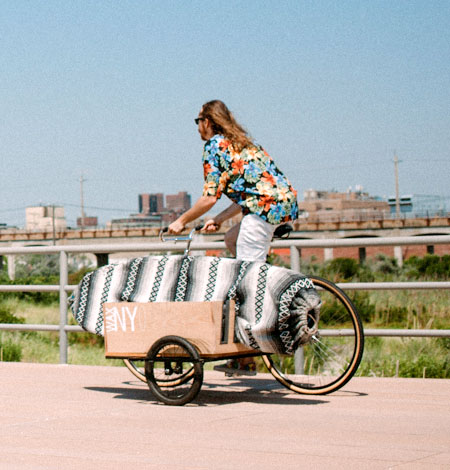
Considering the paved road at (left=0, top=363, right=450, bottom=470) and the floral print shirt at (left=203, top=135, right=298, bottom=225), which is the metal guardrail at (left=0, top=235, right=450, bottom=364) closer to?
the paved road at (left=0, top=363, right=450, bottom=470)

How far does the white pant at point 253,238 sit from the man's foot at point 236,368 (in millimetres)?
→ 654

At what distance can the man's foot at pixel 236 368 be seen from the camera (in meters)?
5.43

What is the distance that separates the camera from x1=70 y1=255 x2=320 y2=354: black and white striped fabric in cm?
493

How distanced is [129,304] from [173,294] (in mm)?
258

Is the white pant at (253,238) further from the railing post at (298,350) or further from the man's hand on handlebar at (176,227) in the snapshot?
the railing post at (298,350)

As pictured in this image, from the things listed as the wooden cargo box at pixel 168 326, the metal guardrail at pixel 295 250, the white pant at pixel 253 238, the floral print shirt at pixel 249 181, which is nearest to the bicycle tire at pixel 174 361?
the wooden cargo box at pixel 168 326

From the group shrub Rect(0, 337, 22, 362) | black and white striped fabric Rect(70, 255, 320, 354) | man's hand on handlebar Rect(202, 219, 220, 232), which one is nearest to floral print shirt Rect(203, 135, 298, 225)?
man's hand on handlebar Rect(202, 219, 220, 232)

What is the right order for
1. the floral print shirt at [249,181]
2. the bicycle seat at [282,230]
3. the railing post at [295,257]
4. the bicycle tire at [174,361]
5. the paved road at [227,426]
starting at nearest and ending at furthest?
the paved road at [227,426], the bicycle tire at [174,361], the floral print shirt at [249,181], the bicycle seat at [282,230], the railing post at [295,257]

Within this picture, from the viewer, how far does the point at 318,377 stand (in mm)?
5754

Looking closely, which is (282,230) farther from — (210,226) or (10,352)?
(10,352)

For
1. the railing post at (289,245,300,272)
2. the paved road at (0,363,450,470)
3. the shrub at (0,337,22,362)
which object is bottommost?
the paved road at (0,363,450,470)

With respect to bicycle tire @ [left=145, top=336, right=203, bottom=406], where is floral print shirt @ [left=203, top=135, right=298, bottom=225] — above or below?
above

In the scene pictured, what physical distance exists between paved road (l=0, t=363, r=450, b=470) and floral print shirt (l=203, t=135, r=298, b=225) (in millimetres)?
1086

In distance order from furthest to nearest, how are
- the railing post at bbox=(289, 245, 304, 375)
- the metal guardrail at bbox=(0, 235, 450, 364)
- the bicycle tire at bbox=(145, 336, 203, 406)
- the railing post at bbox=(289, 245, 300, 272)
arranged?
1. the railing post at bbox=(289, 245, 300, 272)
2. the railing post at bbox=(289, 245, 304, 375)
3. the metal guardrail at bbox=(0, 235, 450, 364)
4. the bicycle tire at bbox=(145, 336, 203, 406)
